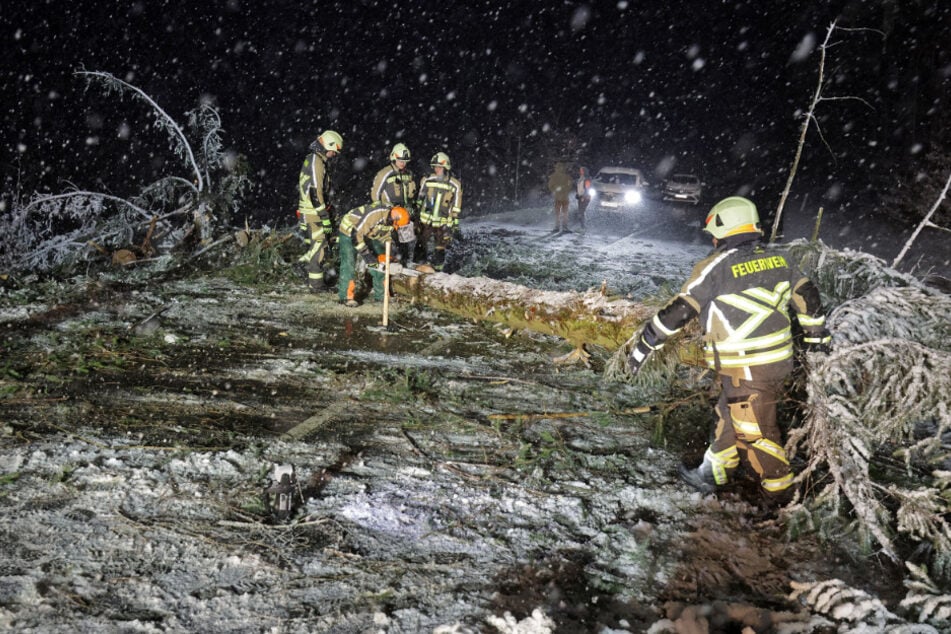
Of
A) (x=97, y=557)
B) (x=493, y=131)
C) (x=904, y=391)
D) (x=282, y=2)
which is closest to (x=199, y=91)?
(x=282, y=2)

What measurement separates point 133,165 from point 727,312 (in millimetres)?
17083

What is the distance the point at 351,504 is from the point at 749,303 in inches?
102

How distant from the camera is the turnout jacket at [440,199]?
28.5 feet

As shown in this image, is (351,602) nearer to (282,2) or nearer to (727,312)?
(727,312)

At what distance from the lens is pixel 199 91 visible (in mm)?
18141

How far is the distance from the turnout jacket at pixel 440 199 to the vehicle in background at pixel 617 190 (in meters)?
10.4

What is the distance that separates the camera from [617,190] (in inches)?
739

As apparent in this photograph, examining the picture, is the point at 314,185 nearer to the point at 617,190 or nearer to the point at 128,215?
the point at 128,215

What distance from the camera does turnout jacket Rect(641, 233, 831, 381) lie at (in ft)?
11.3

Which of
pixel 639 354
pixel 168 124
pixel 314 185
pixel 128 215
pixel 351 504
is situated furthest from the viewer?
pixel 168 124

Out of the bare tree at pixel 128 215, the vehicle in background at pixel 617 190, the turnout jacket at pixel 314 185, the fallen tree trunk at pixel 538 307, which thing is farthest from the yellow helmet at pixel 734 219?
the vehicle in background at pixel 617 190

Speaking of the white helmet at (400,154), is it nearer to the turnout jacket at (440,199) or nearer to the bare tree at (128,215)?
the turnout jacket at (440,199)

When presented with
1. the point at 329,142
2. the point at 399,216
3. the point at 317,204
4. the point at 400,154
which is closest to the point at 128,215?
the point at 317,204

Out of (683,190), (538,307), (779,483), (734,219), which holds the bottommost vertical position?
(779,483)
